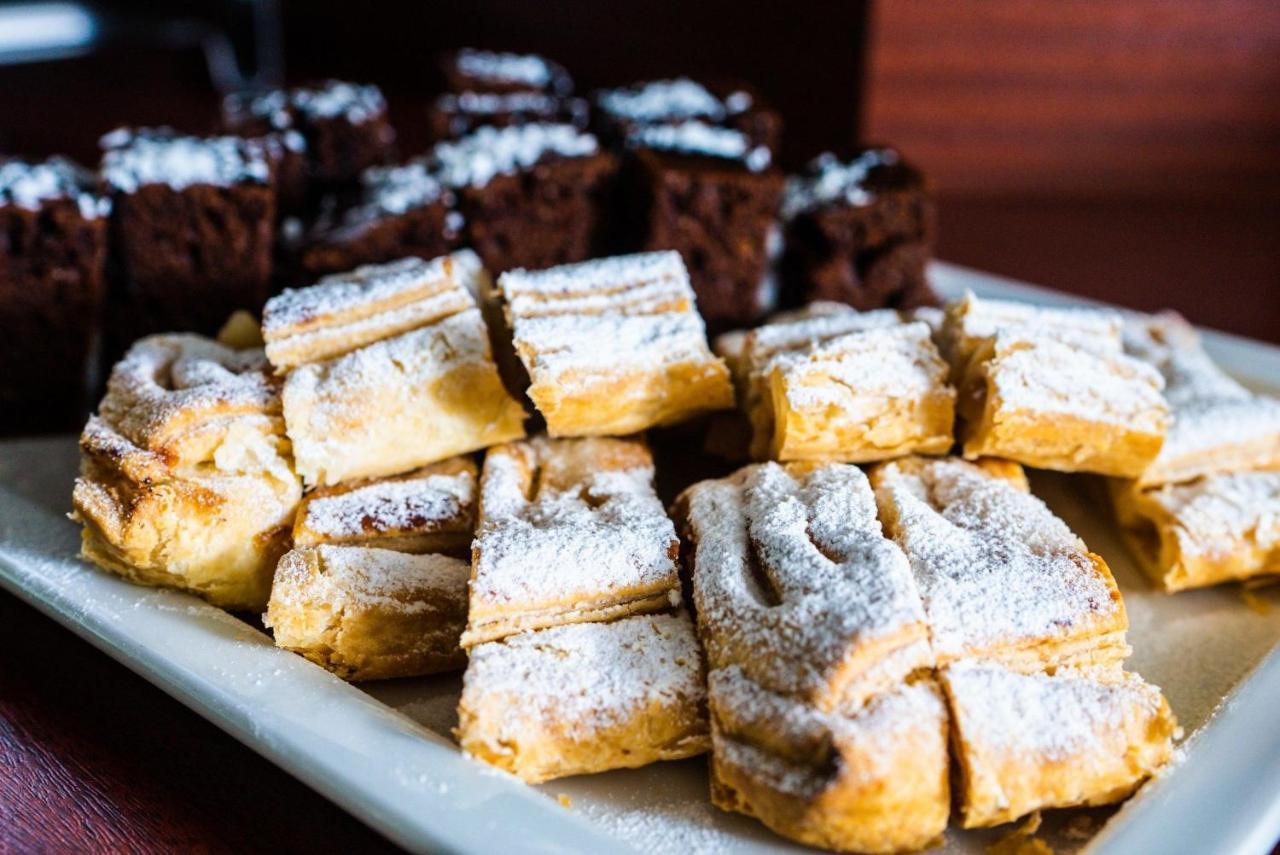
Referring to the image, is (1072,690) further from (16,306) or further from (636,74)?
(636,74)

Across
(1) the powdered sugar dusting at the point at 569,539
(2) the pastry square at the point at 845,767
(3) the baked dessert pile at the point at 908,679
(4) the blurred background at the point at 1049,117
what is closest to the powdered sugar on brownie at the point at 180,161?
(1) the powdered sugar dusting at the point at 569,539

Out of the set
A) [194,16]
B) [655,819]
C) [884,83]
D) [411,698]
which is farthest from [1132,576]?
[194,16]

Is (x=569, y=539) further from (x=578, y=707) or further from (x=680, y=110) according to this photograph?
(x=680, y=110)

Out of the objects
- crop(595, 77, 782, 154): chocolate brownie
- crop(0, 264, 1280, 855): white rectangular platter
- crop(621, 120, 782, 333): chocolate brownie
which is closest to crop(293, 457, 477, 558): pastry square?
crop(0, 264, 1280, 855): white rectangular platter

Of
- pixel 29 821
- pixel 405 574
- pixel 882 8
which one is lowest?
pixel 29 821

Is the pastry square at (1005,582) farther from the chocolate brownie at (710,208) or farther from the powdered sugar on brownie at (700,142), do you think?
the powdered sugar on brownie at (700,142)

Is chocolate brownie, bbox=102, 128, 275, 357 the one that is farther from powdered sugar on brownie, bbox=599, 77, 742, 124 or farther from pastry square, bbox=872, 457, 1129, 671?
pastry square, bbox=872, 457, 1129, 671
